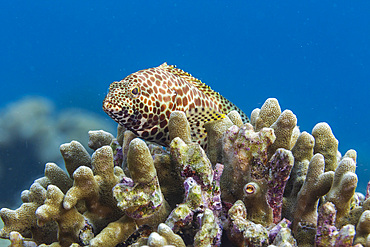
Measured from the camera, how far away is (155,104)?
138 inches

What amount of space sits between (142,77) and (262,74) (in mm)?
126375

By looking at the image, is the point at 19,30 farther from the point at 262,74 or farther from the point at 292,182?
the point at 292,182

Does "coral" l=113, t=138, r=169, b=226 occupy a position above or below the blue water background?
below

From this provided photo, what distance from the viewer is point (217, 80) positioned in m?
118

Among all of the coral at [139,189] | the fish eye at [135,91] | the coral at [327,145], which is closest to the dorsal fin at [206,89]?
the fish eye at [135,91]

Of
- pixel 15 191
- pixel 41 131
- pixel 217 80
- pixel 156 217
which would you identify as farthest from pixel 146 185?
pixel 217 80

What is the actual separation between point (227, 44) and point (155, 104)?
13551cm

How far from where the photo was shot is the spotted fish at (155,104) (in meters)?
3.29

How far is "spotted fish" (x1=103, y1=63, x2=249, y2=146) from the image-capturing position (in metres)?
3.29

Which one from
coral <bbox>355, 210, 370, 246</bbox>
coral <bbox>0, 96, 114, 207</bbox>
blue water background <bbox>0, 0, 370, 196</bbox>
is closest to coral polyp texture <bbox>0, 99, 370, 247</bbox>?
coral <bbox>355, 210, 370, 246</bbox>

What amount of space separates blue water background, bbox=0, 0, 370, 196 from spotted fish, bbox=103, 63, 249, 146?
89783 millimetres

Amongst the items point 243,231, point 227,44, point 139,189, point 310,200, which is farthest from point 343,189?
point 227,44

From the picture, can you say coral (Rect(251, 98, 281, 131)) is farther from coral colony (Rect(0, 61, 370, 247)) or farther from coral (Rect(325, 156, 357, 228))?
coral (Rect(325, 156, 357, 228))

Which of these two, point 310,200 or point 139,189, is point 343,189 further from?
point 139,189
